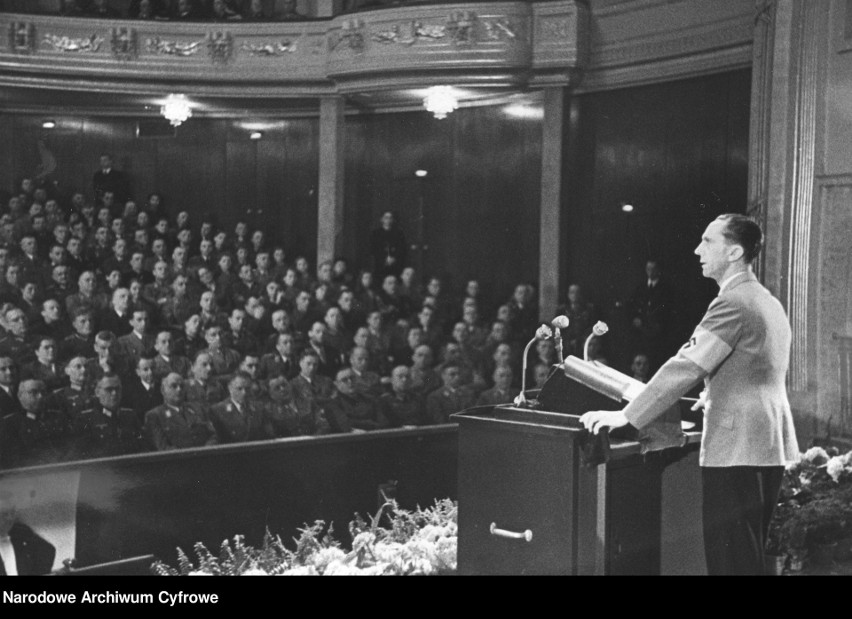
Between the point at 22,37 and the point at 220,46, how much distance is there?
0.68 meters

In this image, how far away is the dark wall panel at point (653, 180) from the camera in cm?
292

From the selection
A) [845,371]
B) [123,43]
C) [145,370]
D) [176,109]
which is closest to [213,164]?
[176,109]

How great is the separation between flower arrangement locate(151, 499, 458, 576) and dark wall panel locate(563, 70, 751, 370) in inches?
33.2

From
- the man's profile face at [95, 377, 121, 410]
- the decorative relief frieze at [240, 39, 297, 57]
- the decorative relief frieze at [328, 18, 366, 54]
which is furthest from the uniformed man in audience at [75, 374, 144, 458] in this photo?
the decorative relief frieze at [328, 18, 366, 54]

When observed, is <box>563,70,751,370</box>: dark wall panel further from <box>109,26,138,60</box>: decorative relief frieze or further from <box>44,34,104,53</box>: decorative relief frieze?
<box>44,34,104,53</box>: decorative relief frieze

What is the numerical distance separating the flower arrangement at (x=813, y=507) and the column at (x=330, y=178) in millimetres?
1870

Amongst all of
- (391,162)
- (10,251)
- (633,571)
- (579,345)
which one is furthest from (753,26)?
(10,251)

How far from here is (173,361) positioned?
327cm

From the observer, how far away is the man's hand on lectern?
5.53 feet

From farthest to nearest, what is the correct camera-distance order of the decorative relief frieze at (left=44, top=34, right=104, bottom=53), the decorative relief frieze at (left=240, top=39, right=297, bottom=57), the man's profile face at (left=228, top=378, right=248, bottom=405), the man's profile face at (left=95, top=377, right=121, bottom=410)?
1. the decorative relief frieze at (left=240, top=39, right=297, bottom=57)
2. the man's profile face at (left=228, top=378, right=248, bottom=405)
3. the decorative relief frieze at (left=44, top=34, right=104, bottom=53)
4. the man's profile face at (left=95, top=377, right=121, bottom=410)

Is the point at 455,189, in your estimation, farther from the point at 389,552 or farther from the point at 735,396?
the point at 735,396

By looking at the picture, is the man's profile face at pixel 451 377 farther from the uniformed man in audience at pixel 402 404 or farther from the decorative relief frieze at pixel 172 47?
the decorative relief frieze at pixel 172 47

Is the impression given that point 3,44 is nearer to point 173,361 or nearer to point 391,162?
point 173,361

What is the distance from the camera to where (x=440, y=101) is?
3521 millimetres
